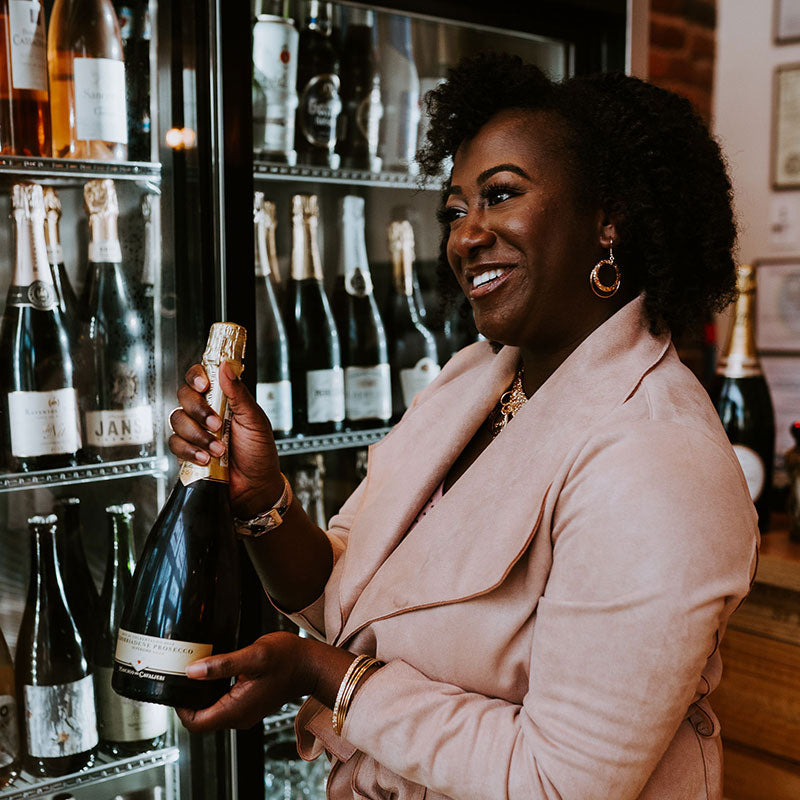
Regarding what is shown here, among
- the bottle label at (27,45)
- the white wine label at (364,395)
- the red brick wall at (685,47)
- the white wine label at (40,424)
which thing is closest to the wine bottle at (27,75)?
the bottle label at (27,45)

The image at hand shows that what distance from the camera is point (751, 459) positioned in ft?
6.44

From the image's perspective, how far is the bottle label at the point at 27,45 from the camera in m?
1.31

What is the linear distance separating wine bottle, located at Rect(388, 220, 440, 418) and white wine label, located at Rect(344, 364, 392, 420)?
Result: 4.2 inches

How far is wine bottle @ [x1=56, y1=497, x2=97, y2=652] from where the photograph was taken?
1496 millimetres

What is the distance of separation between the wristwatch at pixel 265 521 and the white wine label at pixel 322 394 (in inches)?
22.5

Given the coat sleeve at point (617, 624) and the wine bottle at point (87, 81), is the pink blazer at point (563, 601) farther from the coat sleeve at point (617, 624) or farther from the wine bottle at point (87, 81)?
the wine bottle at point (87, 81)

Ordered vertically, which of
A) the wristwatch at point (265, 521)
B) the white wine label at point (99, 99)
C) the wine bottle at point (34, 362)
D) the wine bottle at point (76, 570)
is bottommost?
the wine bottle at point (76, 570)

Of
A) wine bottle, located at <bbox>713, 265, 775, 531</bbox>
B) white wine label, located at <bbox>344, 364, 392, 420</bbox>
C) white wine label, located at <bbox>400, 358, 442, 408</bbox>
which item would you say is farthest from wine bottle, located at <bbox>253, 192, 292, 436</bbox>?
wine bottle, located at <bbox>713, 265, 775, 531</bbox>

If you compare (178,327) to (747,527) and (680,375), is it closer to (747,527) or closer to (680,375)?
(680,375)

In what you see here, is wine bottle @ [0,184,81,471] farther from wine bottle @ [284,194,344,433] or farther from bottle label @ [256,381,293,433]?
wine bottle @ [284,194,344,433]

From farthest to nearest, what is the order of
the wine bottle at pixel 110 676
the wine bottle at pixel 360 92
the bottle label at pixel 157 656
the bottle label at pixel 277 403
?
the wine bottle at pixel 360 92 → the bottle label at pixel 277 403 → the wine bottle at pixel 110 676 → the bottle label at pixel 157 656

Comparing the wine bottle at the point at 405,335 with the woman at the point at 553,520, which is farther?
the wine bottle at the point at 405,335

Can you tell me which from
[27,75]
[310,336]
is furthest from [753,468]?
[27,75]

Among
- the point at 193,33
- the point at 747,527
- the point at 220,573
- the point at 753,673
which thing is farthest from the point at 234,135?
the point at 753,673
